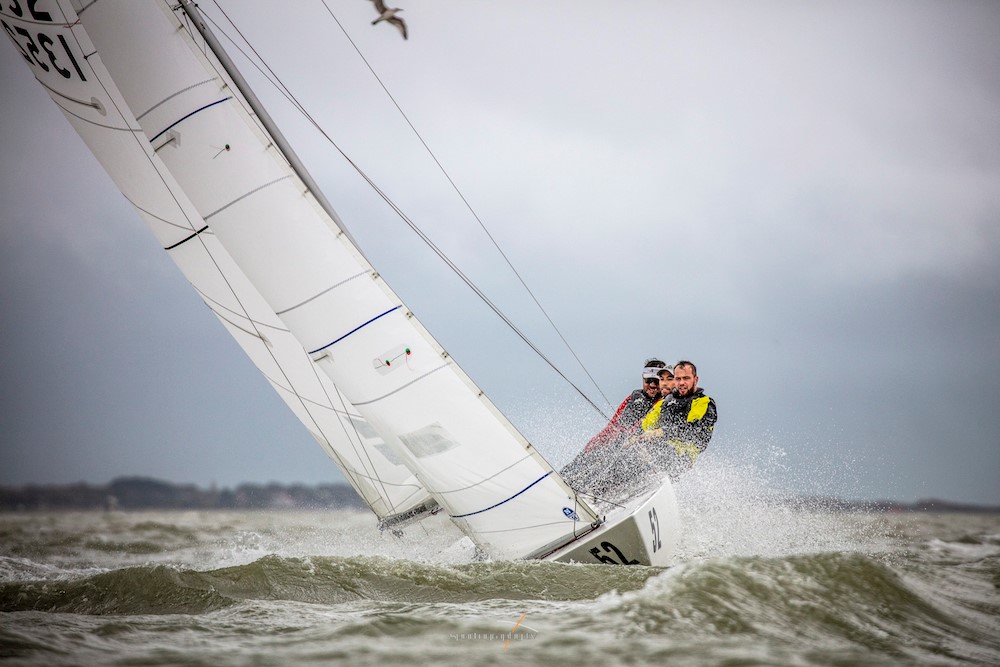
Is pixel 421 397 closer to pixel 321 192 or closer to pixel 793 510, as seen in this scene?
pixel 321 192

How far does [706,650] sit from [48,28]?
18.8 ft

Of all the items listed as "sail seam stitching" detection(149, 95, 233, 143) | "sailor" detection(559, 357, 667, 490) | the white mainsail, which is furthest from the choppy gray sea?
"sail seam stitching" detection(149, 95, 233, 143)

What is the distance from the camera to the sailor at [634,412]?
7152mm

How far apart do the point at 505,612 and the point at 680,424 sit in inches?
116

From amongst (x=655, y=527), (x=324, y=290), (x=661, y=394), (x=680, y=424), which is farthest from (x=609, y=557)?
(x=324, y=290)

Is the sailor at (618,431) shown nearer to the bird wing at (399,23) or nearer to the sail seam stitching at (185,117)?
the bird wing at (399,23)

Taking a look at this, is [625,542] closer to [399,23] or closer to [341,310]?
[341,310]

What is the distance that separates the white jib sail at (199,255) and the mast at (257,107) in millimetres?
808

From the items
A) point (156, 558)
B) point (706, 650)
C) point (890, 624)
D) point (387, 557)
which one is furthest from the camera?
point (156, 558)

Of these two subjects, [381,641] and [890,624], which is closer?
[381,641]

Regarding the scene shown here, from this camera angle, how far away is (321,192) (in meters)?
5.95

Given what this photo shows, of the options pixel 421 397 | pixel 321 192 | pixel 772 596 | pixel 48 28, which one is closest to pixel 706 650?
pixel 772 596

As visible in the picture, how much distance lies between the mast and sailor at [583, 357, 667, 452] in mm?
2772

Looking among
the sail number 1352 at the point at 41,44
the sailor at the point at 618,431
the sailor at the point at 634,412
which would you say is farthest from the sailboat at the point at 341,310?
the sailor at the point at 634,412
